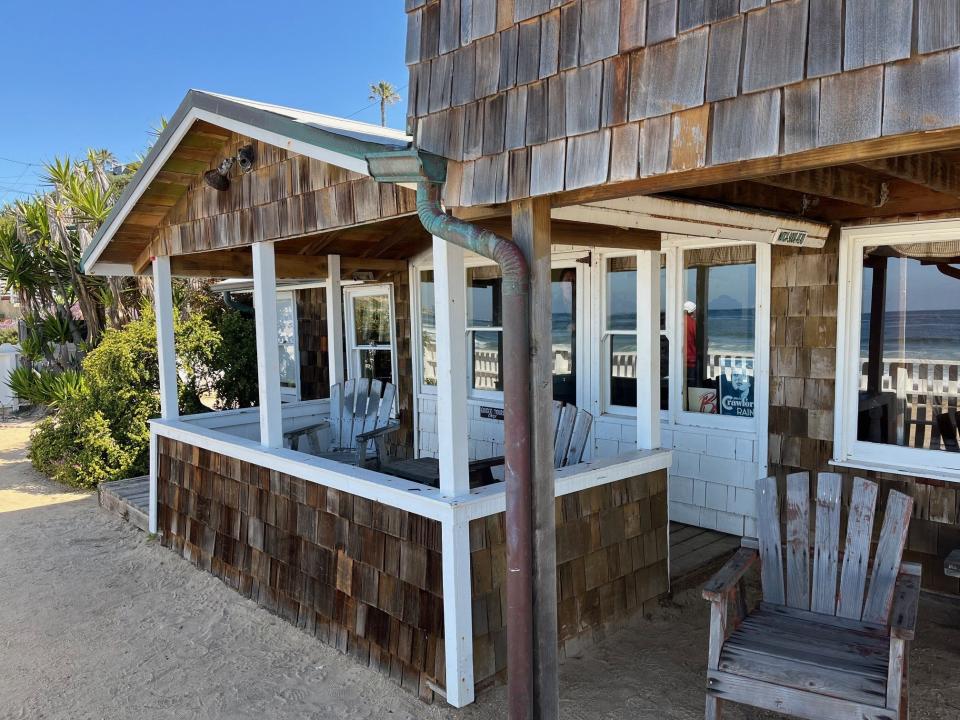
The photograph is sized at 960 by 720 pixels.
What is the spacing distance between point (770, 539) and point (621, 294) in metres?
2.48

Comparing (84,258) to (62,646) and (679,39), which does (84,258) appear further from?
(679,39)

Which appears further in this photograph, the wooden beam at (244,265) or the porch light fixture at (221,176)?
the wooden beam at (244,265)

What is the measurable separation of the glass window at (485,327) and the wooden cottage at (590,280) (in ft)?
0.09

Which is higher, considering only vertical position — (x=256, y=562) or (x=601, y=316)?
(x=601, y=316)

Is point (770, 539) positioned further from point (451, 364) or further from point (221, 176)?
point (221, 176)

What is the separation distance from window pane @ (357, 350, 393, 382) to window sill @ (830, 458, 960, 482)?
14.9 ft

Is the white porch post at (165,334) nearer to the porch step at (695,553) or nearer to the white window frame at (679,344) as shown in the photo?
Result: the white window frame at (679,344)

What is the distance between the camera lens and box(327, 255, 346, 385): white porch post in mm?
5687

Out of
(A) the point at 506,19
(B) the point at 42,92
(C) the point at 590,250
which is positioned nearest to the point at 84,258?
(C) the point at 590,250

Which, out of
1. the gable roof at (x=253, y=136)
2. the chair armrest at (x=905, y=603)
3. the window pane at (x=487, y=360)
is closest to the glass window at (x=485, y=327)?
the window pane at (x=487, y=360)

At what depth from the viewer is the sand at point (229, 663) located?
293 centimetres

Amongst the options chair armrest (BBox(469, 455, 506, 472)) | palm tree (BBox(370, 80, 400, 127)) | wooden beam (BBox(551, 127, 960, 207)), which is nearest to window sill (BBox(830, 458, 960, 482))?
chair armrest (BBox(469, 455, 506, 472))

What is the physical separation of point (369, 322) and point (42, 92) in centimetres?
4742

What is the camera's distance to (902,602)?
2.32 metres
